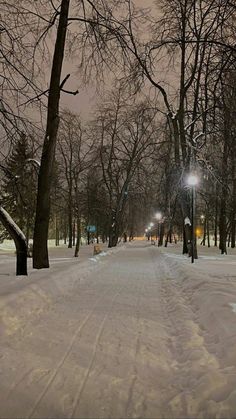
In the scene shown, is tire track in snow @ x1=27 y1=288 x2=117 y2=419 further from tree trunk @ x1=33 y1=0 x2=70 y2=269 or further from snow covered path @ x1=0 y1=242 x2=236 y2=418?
tree trunk @ x1=33 y1=0 x2=70 y2=269

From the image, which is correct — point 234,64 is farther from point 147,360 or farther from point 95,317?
point 147,360

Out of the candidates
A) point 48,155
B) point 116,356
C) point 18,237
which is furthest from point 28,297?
point 48,155

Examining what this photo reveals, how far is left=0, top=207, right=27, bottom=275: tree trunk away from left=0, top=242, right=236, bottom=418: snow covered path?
7.78 ft

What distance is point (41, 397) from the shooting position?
3811 mm

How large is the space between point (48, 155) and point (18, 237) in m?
3.39

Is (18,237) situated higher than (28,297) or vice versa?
(18,237)

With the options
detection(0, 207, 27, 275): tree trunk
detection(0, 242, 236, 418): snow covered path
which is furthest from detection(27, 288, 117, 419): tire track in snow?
detection(0, 207, 27, 275): tree trunk

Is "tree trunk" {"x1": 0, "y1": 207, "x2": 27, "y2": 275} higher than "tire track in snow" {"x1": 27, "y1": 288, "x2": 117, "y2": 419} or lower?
→ higher

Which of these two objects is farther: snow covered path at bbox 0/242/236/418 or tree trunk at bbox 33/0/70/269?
tree trunk at bbox 33/0/70/269

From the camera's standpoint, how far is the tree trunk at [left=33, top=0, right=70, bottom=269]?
13.0 m

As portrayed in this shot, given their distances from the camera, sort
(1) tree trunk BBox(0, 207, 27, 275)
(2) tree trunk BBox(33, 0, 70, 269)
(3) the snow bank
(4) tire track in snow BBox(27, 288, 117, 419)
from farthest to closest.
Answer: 1. (2) tree trunk BBox(33, 0, 70, 269)
2. (1) tree trunk BBox(0, 207, 27, 275)
3. (3) the snow bank
4. (4) tire track in snow BBox(27, 288, 117, 419)

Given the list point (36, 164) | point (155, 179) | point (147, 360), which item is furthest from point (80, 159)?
point (147, 360)

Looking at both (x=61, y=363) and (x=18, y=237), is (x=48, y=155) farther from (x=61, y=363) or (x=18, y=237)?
(x=61, y=363)

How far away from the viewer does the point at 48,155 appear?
42.7ft
